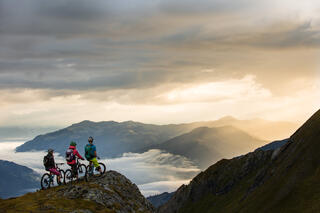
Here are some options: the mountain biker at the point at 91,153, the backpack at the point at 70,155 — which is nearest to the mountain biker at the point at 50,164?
the backpack at the point at 70,155

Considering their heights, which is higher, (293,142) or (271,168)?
(293,142)

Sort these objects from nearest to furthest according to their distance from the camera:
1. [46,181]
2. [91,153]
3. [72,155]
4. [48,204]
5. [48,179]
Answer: [48,204] < [72,155] < [91,153] < [46,181] < [48,179]

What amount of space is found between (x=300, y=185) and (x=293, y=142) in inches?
1584

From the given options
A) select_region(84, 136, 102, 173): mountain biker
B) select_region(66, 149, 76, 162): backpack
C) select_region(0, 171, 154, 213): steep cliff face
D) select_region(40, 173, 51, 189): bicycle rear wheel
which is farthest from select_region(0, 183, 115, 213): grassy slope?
select_region(84, 136, 102, 173): mountain biker

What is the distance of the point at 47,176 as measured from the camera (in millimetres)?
56719

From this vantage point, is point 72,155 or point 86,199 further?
point 72,155

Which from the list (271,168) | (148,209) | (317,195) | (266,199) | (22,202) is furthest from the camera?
(271,168)

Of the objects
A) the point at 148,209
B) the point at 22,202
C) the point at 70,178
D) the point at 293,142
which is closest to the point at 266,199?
the point at 293,142

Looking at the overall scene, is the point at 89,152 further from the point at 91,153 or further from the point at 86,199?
the point at 86,199

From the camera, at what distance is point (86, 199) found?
1886 inches

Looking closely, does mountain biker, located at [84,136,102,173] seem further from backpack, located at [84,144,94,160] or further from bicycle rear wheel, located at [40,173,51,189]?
bicycle rear wheel, located at [40,173,51,189]

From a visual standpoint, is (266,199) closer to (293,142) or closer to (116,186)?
(293,142)

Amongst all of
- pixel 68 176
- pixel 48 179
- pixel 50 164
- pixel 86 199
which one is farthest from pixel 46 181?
pixel 86 199

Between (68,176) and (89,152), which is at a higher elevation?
(89,152)
